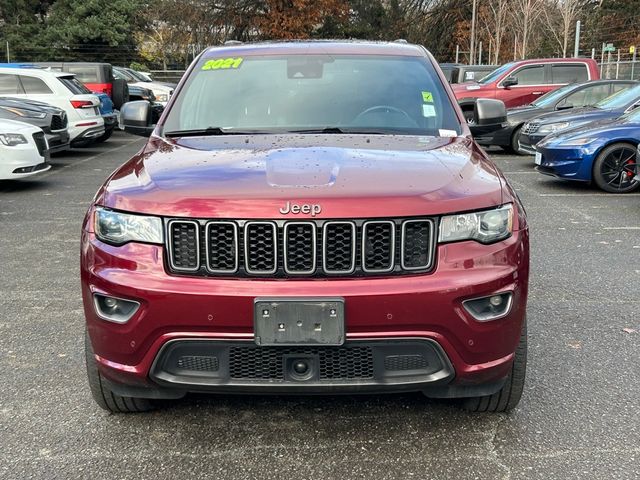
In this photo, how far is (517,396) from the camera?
313 centimetres

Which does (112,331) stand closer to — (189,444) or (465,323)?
(189,444)

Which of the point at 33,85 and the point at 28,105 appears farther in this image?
the point at 33,85

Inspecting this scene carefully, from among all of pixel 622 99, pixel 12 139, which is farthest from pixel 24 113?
pixel 622 99

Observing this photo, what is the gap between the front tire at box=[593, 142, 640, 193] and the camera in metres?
9.25

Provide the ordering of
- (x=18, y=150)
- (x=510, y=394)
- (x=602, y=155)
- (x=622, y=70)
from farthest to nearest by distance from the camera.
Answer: (x=622, y=70) < (x=18, y=150) < (x=602, y=155) < (x=510, y=394)

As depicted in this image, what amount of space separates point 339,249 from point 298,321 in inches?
12.3

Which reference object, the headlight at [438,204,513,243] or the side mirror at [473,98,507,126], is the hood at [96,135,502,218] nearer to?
the headlight at [438,204,513,243]

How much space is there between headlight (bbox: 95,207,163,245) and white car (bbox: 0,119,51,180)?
24.4 ft

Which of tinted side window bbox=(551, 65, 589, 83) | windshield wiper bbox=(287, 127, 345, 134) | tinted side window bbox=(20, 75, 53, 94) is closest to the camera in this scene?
windshield wiper bbox=(287, 127, 345, 134)

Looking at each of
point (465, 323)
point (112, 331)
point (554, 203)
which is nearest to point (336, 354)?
point (465, 323)

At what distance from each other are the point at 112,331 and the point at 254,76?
1.95 metres

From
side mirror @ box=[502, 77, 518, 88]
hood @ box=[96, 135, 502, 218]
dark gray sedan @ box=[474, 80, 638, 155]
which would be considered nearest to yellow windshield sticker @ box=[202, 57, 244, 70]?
hood @ box=[96, 135, 502, 218]

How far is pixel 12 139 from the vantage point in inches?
372

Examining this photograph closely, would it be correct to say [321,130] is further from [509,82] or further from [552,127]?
[509,82]
